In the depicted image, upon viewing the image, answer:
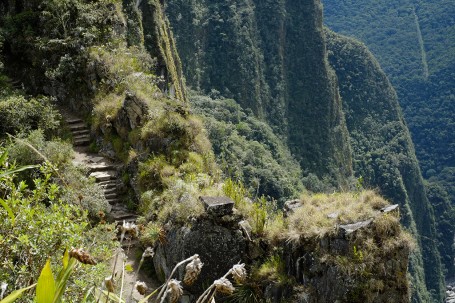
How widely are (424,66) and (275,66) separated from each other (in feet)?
165

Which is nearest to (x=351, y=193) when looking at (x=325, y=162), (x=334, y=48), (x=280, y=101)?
(x=325, y=162)

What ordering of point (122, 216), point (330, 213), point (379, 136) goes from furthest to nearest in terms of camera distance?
point (379, 136), point (122, 216), point (330, 213)

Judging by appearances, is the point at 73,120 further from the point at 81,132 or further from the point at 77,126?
the point at 81,132

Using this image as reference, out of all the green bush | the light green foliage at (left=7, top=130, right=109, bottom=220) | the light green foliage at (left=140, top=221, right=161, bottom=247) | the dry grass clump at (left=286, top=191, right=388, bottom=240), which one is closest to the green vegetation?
the green bush

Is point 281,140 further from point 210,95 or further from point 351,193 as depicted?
point 351,193

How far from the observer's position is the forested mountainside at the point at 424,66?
346ft

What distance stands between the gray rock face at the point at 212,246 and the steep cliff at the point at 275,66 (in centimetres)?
7063

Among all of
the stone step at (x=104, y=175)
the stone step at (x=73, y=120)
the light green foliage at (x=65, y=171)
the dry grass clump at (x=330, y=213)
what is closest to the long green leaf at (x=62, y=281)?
the dry grass clump at (x=330, y=213)

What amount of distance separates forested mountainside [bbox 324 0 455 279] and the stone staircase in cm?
9315

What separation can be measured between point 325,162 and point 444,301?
88.8 feet

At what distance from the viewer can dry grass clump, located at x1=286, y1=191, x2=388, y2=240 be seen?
678 cm

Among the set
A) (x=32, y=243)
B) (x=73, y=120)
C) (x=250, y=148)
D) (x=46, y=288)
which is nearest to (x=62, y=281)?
(x=46, y=288)

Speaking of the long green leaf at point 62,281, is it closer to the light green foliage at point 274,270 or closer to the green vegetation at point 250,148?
the light green foliage at point 274,270

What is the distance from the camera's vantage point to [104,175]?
10.7m
